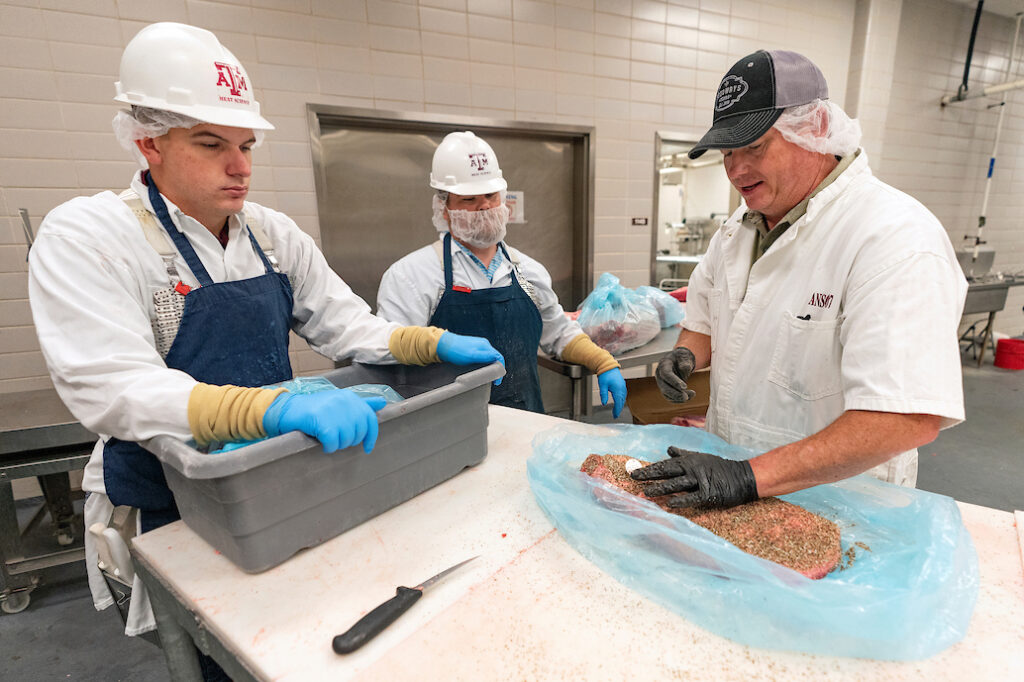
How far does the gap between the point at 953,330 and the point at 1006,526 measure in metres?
0.38

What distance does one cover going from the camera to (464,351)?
128 cm

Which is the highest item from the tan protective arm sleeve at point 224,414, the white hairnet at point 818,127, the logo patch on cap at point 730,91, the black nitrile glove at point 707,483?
the logo patch on cap at point 730,91

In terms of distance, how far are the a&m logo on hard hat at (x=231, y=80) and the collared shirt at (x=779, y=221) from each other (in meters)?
1.33

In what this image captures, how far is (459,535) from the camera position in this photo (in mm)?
934

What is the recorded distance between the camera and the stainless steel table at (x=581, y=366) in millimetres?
2314

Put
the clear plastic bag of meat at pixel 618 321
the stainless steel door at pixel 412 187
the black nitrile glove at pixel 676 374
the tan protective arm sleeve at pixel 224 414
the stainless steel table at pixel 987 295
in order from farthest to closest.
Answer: the stainless steel table at pixel 987 295 < the stainless steel door at pixel 412 187 < the clear plastic bag of meat at pixel 618 321 < the black nitrile glove at pixel 676 374 < the tan protective arm sleeve at pixel 224 414

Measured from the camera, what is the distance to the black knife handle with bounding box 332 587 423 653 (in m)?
0.68

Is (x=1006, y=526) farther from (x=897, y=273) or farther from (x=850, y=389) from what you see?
(x=897, y=273)

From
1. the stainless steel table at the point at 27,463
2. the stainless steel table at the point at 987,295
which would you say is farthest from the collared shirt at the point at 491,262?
the stainless steel table at the point at 987,295

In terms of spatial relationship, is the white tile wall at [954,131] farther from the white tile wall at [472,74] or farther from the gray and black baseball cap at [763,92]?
the gray and black baseball cap at [763,92]

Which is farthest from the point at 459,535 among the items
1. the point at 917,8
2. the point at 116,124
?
the point at 917,8

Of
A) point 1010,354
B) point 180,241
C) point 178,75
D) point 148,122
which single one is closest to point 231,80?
point 178,75

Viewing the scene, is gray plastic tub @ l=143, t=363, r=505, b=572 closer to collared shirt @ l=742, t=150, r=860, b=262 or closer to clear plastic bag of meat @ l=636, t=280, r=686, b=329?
collared shirt @ l=742, t=150, r=860, b=262

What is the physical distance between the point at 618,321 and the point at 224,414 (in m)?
2.04
